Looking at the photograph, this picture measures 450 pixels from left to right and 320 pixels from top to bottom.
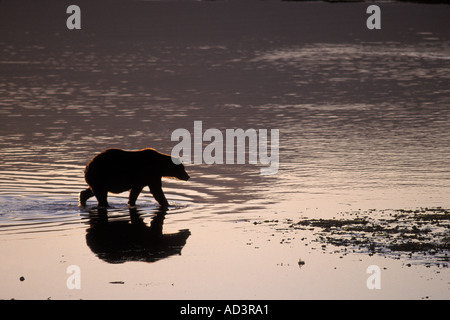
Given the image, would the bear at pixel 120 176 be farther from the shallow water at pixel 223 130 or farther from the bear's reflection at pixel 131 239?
the bear's reflection at pixel 131 239

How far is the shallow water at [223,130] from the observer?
15.3m

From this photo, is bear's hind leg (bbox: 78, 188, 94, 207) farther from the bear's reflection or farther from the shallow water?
the bear's reflection

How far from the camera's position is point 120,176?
21.1 metres

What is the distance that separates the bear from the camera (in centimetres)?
2088

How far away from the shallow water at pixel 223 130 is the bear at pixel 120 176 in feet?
1.40

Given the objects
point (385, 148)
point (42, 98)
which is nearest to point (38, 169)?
point (385, 148)

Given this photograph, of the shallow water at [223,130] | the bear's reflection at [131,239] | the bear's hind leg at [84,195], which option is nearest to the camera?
the shallow water at [223,130]

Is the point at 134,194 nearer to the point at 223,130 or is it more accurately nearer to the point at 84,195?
the point at 84,195

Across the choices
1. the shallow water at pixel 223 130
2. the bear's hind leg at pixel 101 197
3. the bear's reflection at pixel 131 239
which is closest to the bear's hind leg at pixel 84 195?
the bear's hind leg at pixel 101 197

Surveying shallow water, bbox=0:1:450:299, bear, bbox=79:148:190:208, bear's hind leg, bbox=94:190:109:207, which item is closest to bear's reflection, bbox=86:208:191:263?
shallow water, bbox=0:1:450:299

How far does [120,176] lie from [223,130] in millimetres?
12540

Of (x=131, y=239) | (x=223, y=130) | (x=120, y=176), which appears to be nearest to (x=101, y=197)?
(x=120, y=176)

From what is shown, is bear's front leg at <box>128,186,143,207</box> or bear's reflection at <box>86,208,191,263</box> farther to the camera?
bear's front leg at <box>128,186,143,207</box>

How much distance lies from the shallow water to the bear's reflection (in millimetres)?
222
